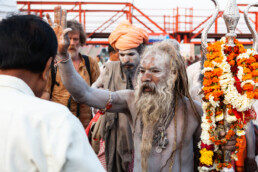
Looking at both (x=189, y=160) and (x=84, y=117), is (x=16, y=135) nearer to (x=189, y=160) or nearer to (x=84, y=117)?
(x=189, y=160)

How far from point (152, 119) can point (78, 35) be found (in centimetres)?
233

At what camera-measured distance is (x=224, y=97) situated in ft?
9.52

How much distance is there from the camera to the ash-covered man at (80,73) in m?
4.52

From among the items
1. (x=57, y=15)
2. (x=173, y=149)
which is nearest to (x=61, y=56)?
(x=57, y=15)

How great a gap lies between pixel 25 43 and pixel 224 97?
186 centimetres

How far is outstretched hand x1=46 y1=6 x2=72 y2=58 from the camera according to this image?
8.68 feet

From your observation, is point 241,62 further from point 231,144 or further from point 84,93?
point 84,93

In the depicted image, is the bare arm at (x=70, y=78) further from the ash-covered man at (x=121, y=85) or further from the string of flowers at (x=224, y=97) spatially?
the ash-covered man at (x=121, y=85)

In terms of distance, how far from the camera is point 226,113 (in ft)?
9.60

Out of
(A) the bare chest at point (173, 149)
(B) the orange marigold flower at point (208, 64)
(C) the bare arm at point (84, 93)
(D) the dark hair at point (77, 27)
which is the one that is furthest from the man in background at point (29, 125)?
(D) the dark hair at point (77, 27)

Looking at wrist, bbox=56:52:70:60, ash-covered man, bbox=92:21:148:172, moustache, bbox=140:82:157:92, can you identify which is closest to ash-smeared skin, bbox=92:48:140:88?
ash-covered man, bbox=92:21:148:172

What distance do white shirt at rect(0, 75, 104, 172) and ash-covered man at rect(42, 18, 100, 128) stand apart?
2954 mm

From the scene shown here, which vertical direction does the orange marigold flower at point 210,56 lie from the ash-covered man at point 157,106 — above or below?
above

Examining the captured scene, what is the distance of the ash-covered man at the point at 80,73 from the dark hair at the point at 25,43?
2766 mm
